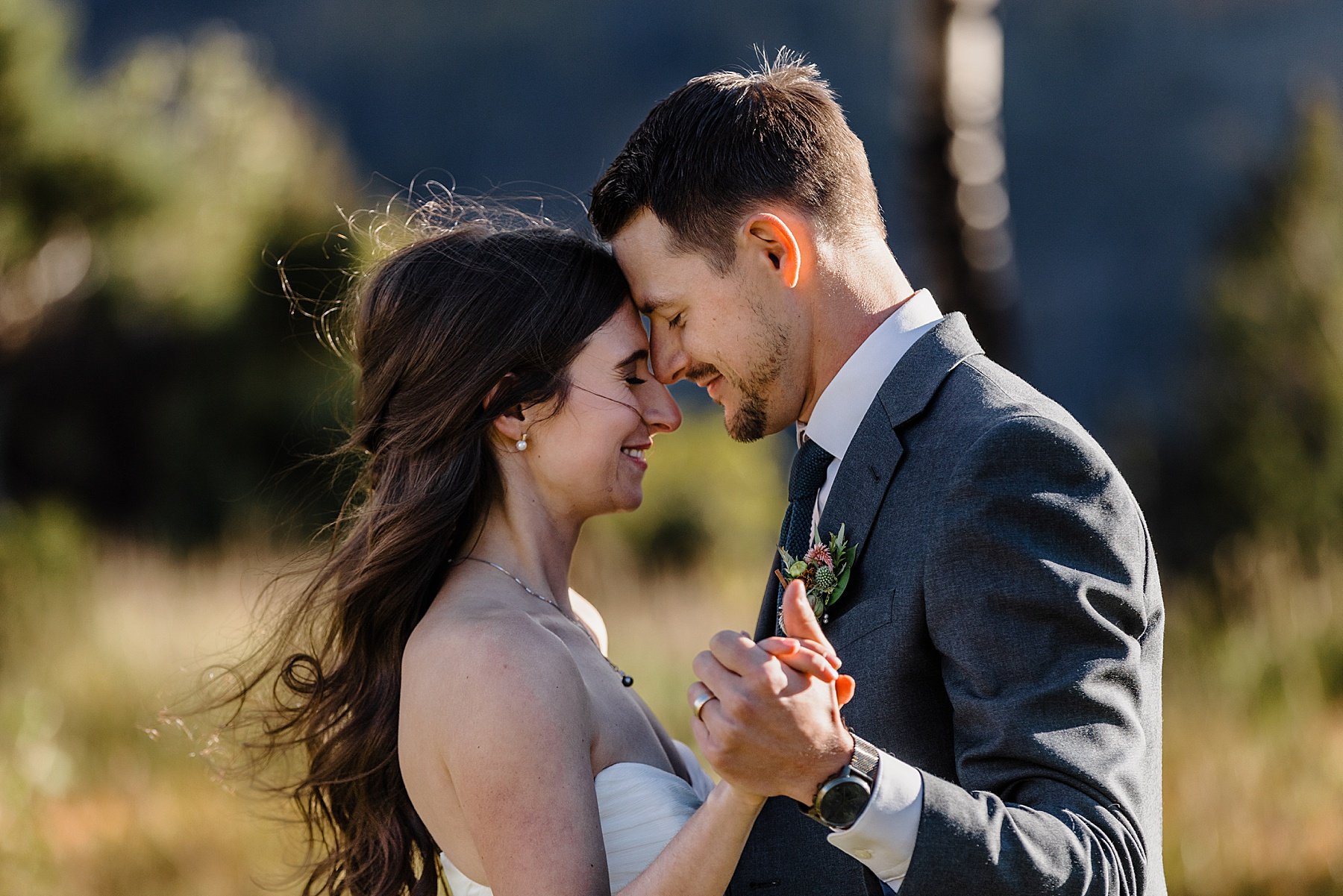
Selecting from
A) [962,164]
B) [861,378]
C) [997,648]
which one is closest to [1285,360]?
[962,164]

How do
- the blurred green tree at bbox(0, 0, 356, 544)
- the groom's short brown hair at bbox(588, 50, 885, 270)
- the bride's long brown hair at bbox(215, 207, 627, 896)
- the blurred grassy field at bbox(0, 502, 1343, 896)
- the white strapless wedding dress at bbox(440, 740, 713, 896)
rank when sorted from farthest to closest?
the blurred green tree at bbox(0, 0, 356, 544)
the blurred grassy field at bbox(0, 502, 1343, 896)
the bride's long brown hair at bbox(215, 207, 627, 896)
the groom's short brown hair at bbox(588, 50, 885, 270)
the white strapless wedding dress at bbox(440, 740, 713, 896)

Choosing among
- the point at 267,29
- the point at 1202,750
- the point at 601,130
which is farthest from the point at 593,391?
the point at 267,29

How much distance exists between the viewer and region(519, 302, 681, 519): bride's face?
309 cm

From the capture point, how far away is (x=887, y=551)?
2.43m

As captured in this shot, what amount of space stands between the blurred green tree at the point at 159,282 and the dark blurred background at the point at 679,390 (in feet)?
0.15

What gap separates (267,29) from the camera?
30469mm

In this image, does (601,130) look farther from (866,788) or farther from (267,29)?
(866,788)

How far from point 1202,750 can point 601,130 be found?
1029 inches

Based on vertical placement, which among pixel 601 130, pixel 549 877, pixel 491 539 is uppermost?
pixel 491 539

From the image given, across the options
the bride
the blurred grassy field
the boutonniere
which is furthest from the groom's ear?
the blurred grassy field

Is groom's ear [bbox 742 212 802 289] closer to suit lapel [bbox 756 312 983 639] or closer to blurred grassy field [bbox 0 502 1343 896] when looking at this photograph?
suit lapel [bbox 756 312 983 639]

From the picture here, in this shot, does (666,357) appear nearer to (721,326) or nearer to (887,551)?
(721,326)

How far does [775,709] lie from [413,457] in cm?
150

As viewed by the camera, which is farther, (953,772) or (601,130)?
(601,130)
